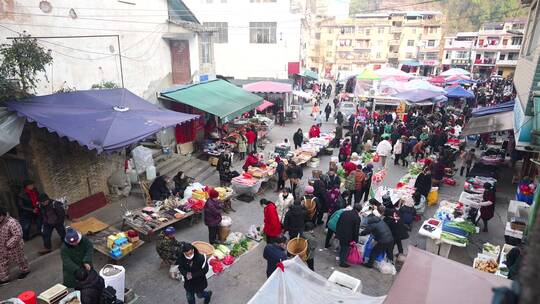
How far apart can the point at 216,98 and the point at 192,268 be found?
10.9 meters

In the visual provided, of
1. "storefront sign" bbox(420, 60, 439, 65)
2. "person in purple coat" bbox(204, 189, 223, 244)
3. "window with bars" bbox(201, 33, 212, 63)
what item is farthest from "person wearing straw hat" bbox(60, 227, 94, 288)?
"storefront sign" bbox(420, 60, 439, 65)

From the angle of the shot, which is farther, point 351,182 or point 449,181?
point 449,181

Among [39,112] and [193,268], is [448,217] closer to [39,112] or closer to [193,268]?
[193,268]

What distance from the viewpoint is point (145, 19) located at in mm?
14141

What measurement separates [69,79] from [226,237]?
23.7 ft

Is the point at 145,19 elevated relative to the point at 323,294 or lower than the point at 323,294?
elevated

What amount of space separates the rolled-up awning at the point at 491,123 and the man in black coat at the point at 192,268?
1144cm

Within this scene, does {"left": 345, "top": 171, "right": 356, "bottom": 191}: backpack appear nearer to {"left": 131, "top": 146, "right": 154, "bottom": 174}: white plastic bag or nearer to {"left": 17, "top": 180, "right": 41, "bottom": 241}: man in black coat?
{"left": 131, "top": 146, "right": 154, "bottom": 174}: white plastic bag

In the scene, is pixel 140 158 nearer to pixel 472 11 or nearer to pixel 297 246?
pixel 297 246

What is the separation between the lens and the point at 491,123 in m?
13.2

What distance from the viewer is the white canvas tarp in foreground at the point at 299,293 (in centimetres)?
462

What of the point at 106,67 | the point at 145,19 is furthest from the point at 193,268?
the point at 145,19


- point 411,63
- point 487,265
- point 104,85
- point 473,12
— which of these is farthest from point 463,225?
point 473,12

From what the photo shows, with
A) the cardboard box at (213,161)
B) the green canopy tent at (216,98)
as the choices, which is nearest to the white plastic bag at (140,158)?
the green canopy tent at (216,98)
